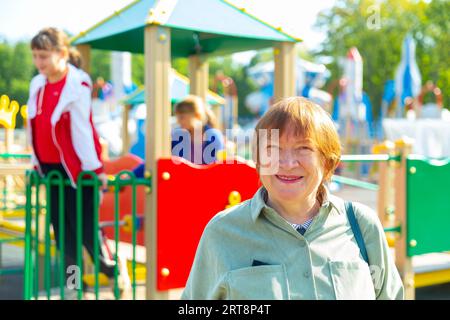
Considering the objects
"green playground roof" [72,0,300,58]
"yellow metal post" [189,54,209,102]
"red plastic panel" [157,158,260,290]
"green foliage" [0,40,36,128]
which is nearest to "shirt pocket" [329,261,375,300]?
"red plastic panel" [157,158,260,290]

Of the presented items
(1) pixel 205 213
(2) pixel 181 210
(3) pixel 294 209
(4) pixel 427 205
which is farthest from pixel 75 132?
(4) pixel 427 205

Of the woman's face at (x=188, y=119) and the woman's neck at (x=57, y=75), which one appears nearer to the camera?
the woman's neck at (x=57, y=75)

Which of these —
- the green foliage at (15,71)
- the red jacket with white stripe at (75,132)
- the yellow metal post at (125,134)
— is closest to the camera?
the red jacket with white stripe at (75,132)

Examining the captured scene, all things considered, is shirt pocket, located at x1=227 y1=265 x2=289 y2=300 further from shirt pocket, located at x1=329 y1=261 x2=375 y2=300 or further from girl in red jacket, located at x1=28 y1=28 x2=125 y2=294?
girl in red jacket, located at x1=28 y1=28 x2=125 y2=294

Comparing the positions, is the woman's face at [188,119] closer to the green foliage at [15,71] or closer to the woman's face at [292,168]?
the woman's face at [292,168]

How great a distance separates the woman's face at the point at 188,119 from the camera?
3891 millimetres

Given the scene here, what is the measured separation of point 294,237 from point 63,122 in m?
2.34

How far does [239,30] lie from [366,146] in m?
11.8

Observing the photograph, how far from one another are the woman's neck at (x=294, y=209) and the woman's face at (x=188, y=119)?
2.46 meters

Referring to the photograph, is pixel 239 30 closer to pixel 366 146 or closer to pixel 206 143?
pixel 206 143

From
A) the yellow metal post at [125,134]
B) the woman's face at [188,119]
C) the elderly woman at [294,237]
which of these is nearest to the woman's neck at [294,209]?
the elderly woman at [294,237]
